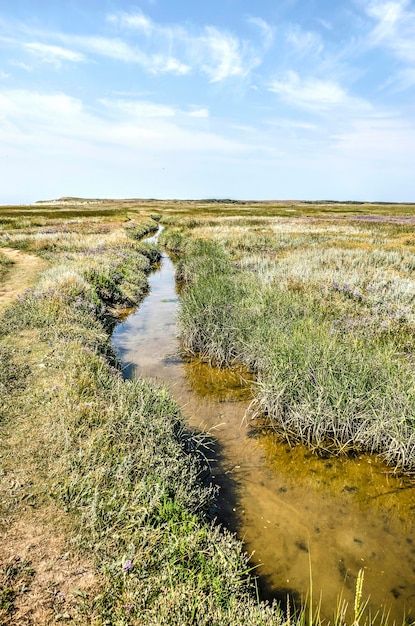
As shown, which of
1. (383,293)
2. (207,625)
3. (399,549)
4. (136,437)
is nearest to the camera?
(207,625)

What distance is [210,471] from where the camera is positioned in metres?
5.99

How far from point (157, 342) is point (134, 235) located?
24415mm

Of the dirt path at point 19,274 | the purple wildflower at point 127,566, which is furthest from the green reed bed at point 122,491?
the dirt path at point 19,274

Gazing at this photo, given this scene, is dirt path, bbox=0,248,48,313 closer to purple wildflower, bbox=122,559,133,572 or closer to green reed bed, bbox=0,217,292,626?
green reed bed, bbox=0,217,292,626

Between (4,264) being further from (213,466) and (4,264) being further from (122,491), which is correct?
(122,491)

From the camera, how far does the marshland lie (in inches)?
132

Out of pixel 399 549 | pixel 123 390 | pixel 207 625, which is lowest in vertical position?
pixel 399 549

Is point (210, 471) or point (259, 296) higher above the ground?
point (259, 296)

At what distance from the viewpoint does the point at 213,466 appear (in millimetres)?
6156

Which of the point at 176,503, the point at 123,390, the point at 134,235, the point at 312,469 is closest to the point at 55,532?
the point at 176,503

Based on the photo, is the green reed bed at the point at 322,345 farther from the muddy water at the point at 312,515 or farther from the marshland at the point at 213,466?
the muddy water at the point at 312,515

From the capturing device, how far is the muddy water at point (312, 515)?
4.23m

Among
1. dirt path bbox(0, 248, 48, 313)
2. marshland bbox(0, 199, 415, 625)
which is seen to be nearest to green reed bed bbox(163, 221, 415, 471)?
marshland bbox(0, 199, 415, 625)

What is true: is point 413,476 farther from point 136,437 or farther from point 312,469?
point 136,437
